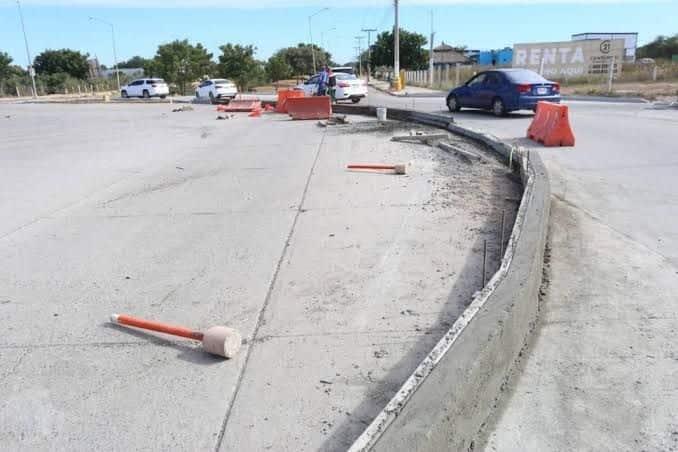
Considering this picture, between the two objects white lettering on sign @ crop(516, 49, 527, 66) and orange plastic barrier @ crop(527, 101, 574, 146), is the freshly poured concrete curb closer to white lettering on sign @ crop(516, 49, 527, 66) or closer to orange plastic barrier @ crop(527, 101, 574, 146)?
orange plastic barrier @ crop(527, 101, 574, 146)

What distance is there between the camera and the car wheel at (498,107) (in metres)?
19.1

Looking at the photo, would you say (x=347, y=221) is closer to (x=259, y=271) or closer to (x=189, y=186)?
(x=259, y=271)

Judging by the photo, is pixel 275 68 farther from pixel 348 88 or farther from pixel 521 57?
pixel 348 88

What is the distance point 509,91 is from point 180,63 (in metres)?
55.0

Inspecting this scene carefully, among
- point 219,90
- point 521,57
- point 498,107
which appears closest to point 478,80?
point 498,107

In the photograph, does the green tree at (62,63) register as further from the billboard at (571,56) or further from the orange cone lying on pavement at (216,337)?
the orange cone lying on pavement at (216,337)

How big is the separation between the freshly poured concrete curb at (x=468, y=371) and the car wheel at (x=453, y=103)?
57.8ft

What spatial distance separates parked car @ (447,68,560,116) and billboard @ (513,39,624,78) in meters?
29.2

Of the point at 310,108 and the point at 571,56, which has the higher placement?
the point at 571,56

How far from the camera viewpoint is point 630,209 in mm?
7379

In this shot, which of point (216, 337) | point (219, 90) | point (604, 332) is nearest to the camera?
point (216, 337)

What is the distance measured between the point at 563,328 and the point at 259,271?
107 inches

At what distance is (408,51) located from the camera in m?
97.9

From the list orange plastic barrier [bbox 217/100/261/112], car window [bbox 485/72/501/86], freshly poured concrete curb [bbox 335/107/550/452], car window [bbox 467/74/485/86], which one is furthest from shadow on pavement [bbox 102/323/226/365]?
orange plastic barrier [bbox 217/100/261/112]
